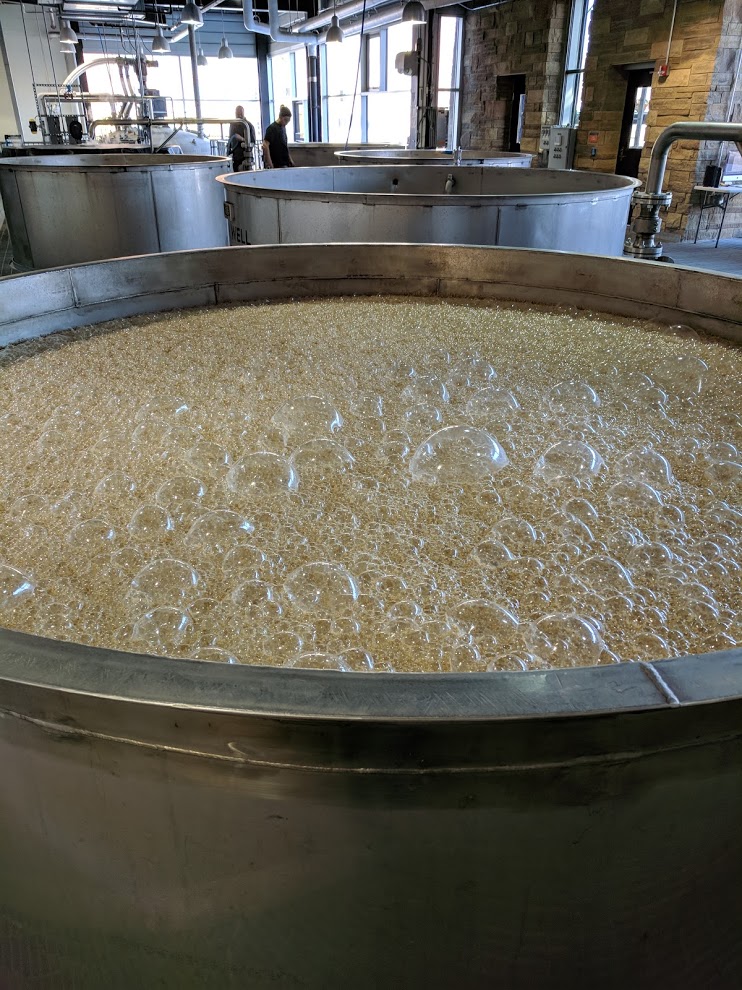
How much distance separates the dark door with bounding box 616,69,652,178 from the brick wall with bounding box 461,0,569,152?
121cm

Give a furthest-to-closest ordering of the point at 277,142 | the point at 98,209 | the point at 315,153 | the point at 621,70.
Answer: the point at 621,70 < the point at 315,153 < the point at 277,142 < the point at 98,209

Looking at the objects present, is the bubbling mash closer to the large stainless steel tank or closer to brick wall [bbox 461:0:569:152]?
the large stainless steel tank

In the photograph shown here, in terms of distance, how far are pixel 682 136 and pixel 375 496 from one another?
8.43 feet

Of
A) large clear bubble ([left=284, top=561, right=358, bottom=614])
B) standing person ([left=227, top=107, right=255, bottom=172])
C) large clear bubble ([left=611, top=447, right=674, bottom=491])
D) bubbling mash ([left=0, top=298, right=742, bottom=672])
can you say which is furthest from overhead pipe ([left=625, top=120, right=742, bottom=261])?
standing person ([left=227, top=107, right=255, bottom=172])

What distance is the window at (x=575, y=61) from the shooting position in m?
8.20

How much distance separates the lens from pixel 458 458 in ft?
3.84

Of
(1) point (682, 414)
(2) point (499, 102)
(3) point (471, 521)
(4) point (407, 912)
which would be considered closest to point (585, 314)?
(1) point (682, 414)

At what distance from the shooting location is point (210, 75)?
1570 cm

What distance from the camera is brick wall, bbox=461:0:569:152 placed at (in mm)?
8359

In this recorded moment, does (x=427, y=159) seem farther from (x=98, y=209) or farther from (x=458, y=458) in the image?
(x=458, y=458)

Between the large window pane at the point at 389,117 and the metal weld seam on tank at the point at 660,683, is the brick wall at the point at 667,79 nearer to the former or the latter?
the large window pane at the point at 389,117

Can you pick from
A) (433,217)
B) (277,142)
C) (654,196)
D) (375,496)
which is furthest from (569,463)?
(277,142)

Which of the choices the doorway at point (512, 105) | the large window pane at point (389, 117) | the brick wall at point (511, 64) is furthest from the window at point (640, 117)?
the large window pane at point (389, 117)

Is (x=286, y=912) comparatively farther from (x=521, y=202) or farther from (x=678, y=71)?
(x=678, y=71)
